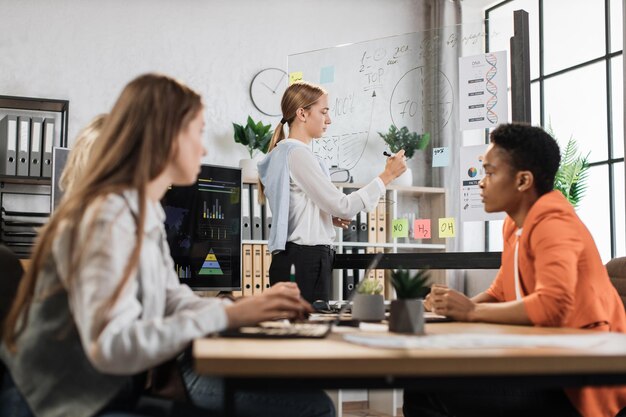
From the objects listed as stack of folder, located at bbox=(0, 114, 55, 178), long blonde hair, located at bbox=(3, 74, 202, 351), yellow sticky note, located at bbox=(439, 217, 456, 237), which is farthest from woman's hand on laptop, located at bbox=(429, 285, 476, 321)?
stack of folder, located at bbox=(0, 114, 55, 178)

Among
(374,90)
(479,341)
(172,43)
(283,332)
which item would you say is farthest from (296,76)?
(479,341)

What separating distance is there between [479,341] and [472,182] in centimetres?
223

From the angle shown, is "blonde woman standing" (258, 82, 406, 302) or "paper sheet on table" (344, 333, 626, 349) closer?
"paper sheet on table" (344, 333, 626, 349)

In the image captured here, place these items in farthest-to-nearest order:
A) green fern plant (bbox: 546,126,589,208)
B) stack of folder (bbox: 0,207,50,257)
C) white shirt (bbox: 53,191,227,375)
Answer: green fern plant (bbox: 546,126,589,208) < stack of folder (bbox: 0,207,50,257) < white shirt (bbox: 53,191,227,375)

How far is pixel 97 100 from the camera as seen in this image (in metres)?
5.02

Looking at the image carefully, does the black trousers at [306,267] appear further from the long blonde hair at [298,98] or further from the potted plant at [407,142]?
the potted plant at [407,142]

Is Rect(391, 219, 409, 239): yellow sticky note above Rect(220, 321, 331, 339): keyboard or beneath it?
above

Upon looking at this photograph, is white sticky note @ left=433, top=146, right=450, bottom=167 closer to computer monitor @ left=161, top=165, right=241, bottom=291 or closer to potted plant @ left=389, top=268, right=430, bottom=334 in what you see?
computer monitor @ left=161, top=165, right=241, bottom=291

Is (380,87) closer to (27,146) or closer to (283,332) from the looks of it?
(27,146)

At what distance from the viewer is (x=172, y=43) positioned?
522 cm

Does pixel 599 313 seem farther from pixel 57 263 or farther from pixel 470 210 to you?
pixel 470 210

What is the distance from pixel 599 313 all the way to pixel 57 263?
1.17 meters

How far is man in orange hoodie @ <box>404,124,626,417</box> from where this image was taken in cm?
166

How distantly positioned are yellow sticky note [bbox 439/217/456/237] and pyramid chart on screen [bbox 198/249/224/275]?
1.12m
